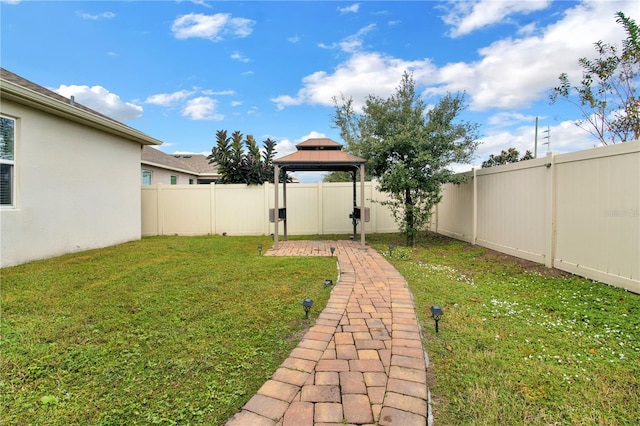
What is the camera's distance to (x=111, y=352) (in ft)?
8.17

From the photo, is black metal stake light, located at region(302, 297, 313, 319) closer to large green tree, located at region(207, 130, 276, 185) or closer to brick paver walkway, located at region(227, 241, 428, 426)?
brick paver walkway, located at region(227, 241, 428, 426)

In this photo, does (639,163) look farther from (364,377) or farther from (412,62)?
(412,62)

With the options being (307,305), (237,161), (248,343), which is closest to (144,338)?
(248,343)

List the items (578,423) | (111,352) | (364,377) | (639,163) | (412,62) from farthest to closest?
(412,62), (639,163), (111,352), (364,377), (578,423)

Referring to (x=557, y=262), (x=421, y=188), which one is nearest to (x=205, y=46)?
(x=421, y=188)

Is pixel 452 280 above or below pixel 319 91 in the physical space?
below

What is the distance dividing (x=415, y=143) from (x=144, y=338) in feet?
21.8

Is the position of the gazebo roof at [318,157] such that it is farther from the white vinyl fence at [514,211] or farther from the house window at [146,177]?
the house window at [146,177]

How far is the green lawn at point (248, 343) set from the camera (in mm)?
1827

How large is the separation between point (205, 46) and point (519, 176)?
8726 mm

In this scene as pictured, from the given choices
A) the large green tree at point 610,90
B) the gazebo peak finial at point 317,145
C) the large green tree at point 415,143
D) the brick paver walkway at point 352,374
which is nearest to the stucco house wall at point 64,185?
the gazebo peak finial at point 317,145

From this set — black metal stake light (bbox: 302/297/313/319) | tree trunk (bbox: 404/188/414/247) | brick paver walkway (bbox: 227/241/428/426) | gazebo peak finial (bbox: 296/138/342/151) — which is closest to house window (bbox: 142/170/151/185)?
gazebo peak finial (bbox: 296/138/342/151)

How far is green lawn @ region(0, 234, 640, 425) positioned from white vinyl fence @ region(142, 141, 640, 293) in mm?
545

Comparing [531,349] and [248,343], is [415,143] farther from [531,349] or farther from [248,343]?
[248,343]
